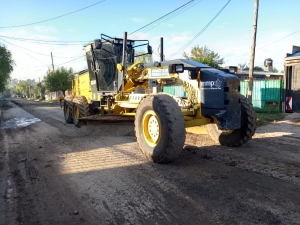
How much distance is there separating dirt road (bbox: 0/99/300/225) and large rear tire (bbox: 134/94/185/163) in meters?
0.26

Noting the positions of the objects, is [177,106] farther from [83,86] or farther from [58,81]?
[58,81]

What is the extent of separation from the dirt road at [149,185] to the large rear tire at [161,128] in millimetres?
255

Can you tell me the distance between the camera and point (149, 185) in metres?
3.92

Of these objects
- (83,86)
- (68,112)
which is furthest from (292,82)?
(68,112)

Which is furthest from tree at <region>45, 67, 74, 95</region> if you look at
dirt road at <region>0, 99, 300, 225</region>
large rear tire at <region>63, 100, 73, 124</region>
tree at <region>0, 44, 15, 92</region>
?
dirt road at <region>0, 99, 300, 225</region>

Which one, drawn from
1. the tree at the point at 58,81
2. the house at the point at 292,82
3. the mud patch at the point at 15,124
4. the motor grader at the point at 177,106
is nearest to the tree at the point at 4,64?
the tree at the point at 58,81

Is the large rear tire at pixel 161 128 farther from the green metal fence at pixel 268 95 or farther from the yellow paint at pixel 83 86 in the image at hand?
the green metal fence at pixel 268 95

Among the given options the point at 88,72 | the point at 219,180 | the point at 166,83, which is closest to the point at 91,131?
the point at 88,72

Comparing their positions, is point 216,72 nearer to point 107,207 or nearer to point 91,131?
point 107,207

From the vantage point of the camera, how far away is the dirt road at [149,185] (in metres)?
3.03

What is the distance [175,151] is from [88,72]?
20.3 feet

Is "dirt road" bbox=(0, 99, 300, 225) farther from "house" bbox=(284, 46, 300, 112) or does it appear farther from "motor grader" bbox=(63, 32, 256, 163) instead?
"house" bbox=(284, 46, 300, 112)

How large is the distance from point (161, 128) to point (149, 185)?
117cm

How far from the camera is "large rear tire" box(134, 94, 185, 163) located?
458 cm
